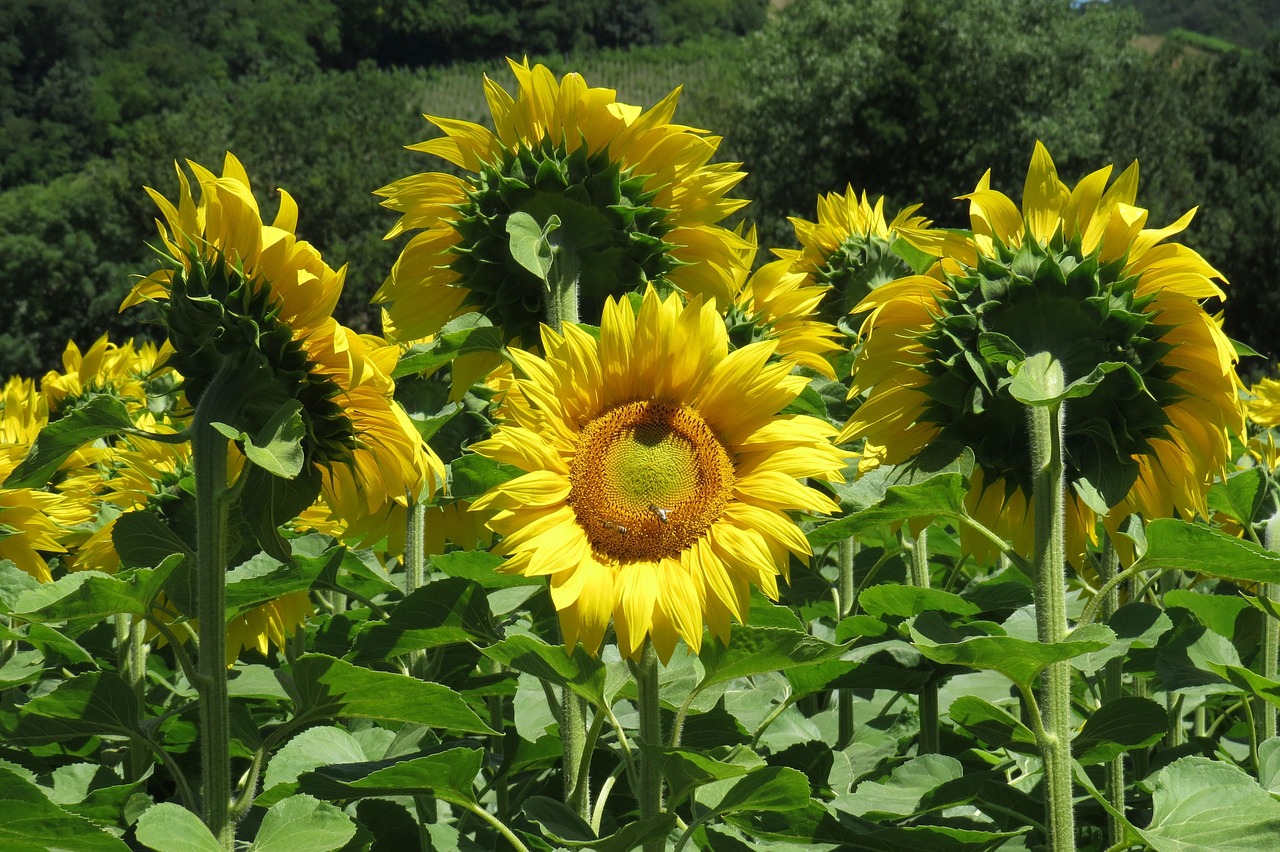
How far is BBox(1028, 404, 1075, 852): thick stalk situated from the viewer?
159cm

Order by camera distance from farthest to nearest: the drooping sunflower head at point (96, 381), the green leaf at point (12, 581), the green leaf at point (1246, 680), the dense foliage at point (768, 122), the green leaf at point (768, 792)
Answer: the dense foliage at point (768, 122) < the drooping sunflower head at point (96, 381) < the green leaf at point (12, 581) < the green leaf at point (1246, 680) < the green leaf at point (768, 792)

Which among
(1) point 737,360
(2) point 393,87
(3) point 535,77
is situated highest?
(3) point 535,77

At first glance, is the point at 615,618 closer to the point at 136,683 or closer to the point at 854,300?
the point at 136,683

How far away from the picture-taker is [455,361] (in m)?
1.98

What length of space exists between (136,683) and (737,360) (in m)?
1.53

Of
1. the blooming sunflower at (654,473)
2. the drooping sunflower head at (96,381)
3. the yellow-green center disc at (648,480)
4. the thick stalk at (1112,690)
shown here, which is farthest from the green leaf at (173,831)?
the drooping sunflower head at (96,381)

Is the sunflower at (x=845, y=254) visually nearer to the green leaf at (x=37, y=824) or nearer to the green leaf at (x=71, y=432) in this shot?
the green leaf at (x=71, y=432)

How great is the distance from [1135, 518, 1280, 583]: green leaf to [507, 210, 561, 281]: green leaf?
0.85 meters

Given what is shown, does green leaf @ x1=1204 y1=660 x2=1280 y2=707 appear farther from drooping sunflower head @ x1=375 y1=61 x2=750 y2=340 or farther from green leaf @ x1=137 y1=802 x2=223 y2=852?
green leaf @ x1=137 y1=802 x2=223 y2=852

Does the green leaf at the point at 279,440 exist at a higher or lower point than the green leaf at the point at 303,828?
higher

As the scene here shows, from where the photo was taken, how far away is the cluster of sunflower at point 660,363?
152 cm

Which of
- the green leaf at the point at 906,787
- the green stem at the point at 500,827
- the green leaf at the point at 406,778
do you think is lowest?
the green leaf at the point at 906,787

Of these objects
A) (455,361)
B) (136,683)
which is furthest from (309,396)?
(136,683)

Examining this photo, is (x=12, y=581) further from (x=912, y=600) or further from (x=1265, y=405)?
(x=1265, y=405)
